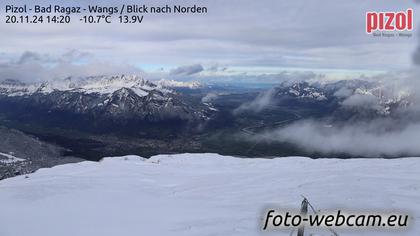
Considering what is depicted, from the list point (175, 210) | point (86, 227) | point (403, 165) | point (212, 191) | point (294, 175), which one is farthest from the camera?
point (403, 165)

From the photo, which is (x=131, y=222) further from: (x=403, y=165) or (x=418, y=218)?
(x=403, y=165)

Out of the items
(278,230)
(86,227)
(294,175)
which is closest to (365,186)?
(294,175)

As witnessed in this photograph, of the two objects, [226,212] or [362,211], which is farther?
[226,212]

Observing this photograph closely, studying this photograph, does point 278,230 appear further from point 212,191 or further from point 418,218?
point 212,191

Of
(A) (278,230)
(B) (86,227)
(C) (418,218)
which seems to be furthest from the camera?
(B) (86,227)

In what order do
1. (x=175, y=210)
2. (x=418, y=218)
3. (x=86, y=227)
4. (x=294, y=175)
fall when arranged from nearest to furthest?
1. (x=418, y=218)
2. (x=86, y=227)
3. (x=175, y=210)
4. (x=294, y=175)

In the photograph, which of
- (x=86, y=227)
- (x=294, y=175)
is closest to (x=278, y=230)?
(x=86, y=227)
